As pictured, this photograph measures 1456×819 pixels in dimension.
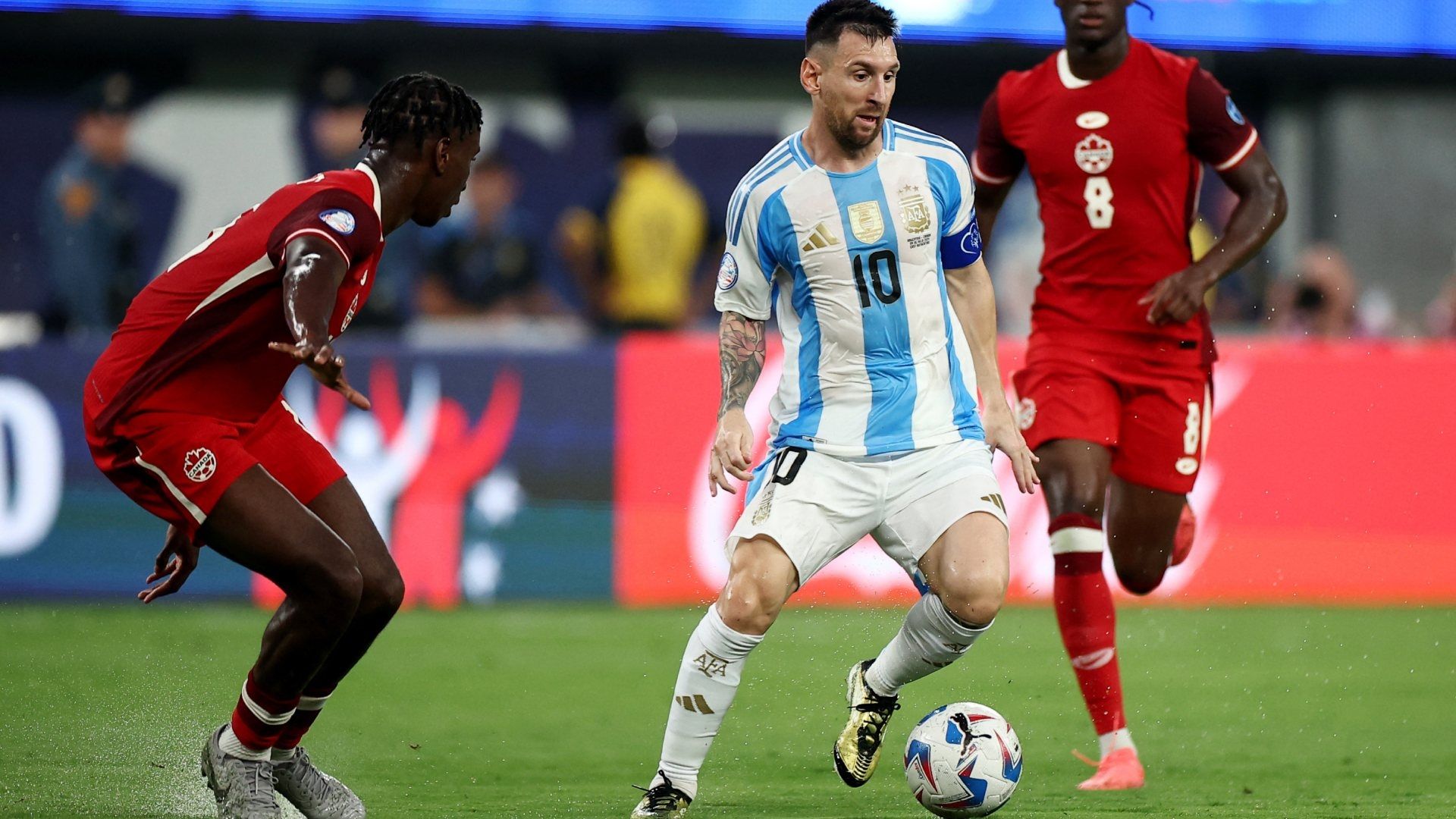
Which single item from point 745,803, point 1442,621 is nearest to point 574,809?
point 745,803

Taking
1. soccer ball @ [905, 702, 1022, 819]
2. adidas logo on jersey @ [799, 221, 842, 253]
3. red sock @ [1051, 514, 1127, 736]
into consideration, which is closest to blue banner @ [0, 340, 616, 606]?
red sock @ [1051, 514, 1127, 736]

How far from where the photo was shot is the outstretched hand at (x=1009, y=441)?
17.8ft

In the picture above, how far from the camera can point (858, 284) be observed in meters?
5.43

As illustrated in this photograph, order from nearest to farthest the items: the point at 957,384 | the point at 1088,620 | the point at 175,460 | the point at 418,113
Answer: the point at 175,460, the point at 418,113, the point at 957,384, the point at 1088,620

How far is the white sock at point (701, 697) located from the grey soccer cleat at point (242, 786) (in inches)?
44.3

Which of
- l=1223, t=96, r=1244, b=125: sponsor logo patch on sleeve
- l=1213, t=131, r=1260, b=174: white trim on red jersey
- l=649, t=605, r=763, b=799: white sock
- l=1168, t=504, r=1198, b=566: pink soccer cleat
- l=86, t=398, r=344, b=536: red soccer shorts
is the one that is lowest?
l=649, t=605, r=763, b=799: white sock

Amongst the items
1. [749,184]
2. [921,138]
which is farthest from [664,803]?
[921,138]

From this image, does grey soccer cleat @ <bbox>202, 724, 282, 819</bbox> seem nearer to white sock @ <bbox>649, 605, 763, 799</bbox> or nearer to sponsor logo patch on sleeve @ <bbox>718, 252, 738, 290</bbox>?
white sock @ <bbox>649, 605, 763, 799</bbox>

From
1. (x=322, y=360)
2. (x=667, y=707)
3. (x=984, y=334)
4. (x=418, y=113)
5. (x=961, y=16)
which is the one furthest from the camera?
(x=961, y=16)

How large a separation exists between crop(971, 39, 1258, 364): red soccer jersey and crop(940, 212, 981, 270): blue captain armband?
91 cm

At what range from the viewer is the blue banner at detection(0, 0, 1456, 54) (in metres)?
14.0

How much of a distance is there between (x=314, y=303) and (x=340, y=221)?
1.09 feet

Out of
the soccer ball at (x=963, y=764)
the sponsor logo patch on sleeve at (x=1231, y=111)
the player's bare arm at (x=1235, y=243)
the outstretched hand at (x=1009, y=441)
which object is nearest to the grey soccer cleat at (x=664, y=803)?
the soccer ball at (x=963, y=764)

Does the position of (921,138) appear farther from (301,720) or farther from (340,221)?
(301,720)
